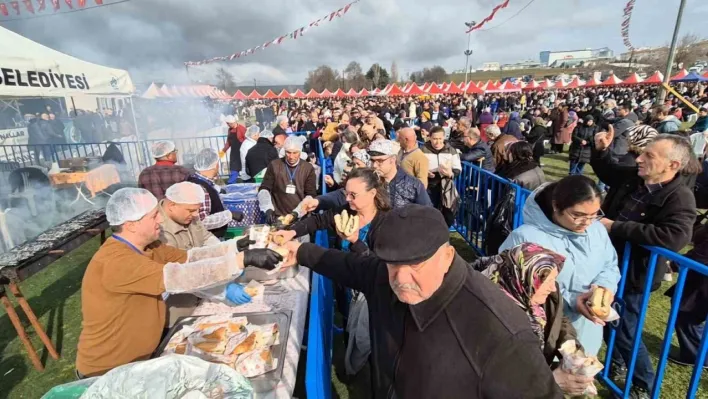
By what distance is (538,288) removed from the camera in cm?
157

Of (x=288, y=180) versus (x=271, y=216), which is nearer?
(x=271, y=216)

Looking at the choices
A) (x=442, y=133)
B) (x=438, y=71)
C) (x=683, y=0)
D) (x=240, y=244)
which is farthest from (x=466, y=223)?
(x=438, y=71)

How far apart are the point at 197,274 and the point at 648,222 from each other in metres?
3.24

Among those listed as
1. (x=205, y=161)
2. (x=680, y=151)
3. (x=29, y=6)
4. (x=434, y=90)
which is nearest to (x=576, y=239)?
(x=680, y=151)

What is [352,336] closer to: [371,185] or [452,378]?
[371,185]

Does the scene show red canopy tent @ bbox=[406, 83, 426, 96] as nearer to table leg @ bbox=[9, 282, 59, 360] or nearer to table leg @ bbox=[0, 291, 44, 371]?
table leg @ bbox=[9, 282, 59, 360]

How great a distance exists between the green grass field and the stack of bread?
147 cm

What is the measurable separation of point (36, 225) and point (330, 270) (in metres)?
7.83

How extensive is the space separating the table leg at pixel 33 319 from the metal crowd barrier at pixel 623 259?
509cm

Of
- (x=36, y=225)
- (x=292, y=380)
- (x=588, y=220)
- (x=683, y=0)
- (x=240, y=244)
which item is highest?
(x=683, y=0)

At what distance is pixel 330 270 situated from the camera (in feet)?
7.09

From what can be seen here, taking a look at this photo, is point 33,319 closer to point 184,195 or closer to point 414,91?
point 184,195

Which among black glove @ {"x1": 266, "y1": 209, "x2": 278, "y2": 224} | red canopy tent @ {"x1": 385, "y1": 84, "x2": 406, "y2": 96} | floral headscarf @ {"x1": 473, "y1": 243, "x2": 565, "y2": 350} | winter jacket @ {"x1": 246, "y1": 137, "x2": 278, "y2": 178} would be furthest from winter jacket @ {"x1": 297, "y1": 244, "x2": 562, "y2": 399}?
red canopy tent @ {"x1": 385, "y1": 84, "x2": 406, "y2": 96}

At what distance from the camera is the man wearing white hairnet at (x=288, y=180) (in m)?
4.88
